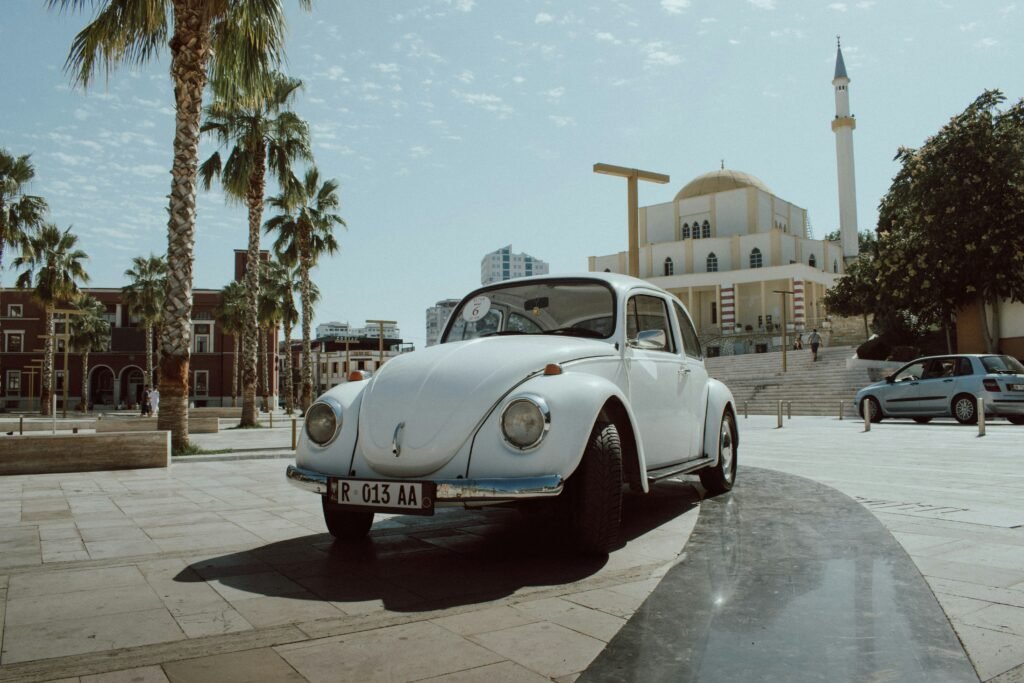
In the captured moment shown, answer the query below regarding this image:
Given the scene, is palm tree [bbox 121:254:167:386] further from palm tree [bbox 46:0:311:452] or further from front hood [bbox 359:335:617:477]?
front hood [bbox 359:335:617:477]

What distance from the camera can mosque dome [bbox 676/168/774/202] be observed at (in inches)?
2653

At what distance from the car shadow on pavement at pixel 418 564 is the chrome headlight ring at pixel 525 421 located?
64 cm

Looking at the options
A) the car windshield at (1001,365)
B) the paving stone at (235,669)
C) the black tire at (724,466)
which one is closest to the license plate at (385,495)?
the paving stone at (235,669)

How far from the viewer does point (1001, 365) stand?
55.1 feet

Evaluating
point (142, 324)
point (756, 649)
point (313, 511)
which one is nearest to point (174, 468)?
point (313, 511)

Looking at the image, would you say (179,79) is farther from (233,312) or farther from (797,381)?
(233,312)

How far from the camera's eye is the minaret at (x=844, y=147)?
196ft

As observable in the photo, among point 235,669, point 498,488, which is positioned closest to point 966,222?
point 498,488

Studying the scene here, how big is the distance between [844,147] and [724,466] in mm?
60491

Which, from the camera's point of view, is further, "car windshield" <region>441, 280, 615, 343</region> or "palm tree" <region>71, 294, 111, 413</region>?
"palm tree" <region>71, 294, 111, 413</region>

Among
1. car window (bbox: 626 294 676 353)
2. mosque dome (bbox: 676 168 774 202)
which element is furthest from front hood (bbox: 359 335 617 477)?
mosque dome (bbox: 676 168 774 202)

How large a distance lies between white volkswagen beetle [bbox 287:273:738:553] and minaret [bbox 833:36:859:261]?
61.7 meters

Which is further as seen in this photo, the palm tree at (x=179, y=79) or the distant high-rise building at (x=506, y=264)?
the distant high-rise building at (x=506, y=264)

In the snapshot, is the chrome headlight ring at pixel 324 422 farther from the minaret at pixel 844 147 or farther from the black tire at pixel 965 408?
the minaret at pixel 844 147
